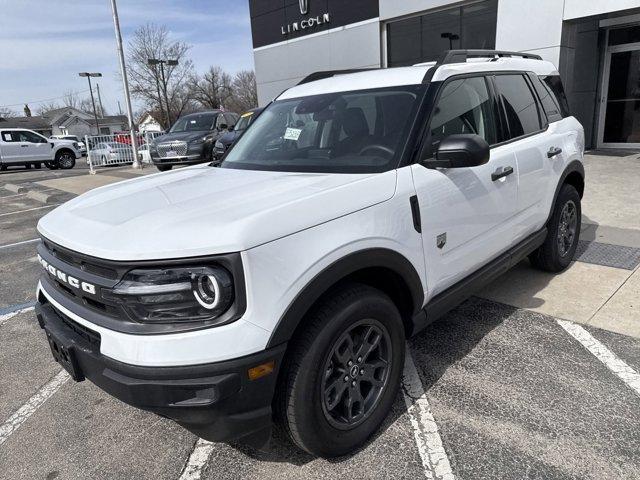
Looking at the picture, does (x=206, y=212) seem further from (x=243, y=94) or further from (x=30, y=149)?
(x=243, y=94)

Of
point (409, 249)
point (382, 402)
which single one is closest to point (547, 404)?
point (382, 402)

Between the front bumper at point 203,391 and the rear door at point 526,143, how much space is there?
2.38m

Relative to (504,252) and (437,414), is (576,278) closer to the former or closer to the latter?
(504,252)

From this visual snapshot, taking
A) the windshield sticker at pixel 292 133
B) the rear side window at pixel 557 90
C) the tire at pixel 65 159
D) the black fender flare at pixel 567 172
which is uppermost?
the rear side window at pixel 557 90

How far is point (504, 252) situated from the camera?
3486 mm

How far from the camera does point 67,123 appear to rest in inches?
3265

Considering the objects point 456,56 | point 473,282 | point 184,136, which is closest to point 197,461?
point 473,282

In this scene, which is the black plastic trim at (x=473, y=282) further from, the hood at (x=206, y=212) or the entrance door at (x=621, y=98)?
the entrance door at (x=621, y=98)

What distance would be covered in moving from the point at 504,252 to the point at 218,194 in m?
2.13

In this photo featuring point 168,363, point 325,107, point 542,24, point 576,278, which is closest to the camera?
point 168,363

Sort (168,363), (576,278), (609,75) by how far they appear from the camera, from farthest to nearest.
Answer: (609,75) < (576,278) < (168,363)

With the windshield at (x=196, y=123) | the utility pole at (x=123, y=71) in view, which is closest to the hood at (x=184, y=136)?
the windshield at (x=196, y=123)

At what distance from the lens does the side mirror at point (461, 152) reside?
248 centimetres

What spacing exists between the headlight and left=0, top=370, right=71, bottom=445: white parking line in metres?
1.61
